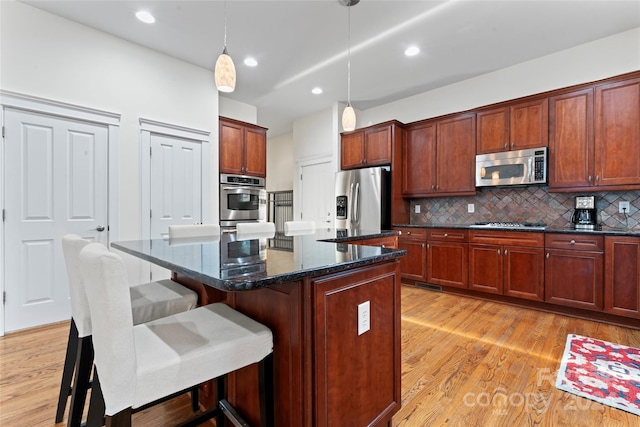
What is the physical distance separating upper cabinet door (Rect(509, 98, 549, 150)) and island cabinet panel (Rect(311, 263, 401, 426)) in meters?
3.17

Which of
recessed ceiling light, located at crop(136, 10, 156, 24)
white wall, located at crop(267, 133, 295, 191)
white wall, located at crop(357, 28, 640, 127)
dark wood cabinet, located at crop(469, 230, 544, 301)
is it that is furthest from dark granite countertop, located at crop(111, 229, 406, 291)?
white wall, located at crop(267, 133, 295, 191)

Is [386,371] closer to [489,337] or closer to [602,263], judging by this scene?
[489,337]

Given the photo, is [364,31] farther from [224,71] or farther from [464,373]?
[464,373]

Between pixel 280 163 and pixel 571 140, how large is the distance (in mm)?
5554

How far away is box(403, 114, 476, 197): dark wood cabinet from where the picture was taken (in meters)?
3.96

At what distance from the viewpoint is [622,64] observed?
3070 millimetres

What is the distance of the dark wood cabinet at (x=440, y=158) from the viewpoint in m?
3.96

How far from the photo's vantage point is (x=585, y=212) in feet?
10.6

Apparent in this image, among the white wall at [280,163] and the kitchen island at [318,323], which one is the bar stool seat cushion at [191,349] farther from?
the white wall at [280,163]

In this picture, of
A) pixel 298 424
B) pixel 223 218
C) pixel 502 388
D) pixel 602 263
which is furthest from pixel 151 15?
pixel 602 263

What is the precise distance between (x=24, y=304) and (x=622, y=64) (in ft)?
20.9

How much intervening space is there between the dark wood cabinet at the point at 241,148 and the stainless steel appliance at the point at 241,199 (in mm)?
127

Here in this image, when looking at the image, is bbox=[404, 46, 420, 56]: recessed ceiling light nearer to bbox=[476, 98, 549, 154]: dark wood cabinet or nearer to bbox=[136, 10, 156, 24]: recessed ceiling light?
bbox=[476, 98, 549, 154]: dark wood cabinet

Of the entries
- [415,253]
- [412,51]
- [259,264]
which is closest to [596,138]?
[412,51]
